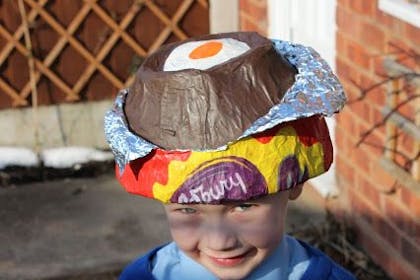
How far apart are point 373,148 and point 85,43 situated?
101 inches

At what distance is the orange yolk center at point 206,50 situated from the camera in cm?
222

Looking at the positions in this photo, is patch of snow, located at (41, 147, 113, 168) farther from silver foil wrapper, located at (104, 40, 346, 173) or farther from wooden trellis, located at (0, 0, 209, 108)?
silver foil wrapper, located at (104, 40, 346, 173)

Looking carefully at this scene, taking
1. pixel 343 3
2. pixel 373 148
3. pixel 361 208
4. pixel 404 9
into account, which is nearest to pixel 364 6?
pixel 343 3

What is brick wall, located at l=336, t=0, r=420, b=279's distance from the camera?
4.38 meters

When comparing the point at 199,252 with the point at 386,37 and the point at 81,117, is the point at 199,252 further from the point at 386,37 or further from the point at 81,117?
the point at 81,117

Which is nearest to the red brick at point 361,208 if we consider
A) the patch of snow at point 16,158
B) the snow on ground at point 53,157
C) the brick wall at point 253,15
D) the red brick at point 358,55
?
the red brick at point 358,55

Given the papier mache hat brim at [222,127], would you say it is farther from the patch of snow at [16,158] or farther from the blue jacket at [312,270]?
the patch of snow at [16,158]

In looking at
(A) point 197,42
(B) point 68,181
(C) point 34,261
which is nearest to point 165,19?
(B) point 68,181

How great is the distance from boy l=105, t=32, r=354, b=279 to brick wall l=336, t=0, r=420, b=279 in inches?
78.9

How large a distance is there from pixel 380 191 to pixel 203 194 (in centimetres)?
269

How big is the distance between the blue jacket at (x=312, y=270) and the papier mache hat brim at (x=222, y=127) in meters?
0.30

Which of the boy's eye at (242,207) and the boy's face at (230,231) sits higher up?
the boy's eye at (242,207)

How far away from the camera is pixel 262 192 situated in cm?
214

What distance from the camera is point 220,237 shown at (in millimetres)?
2176
